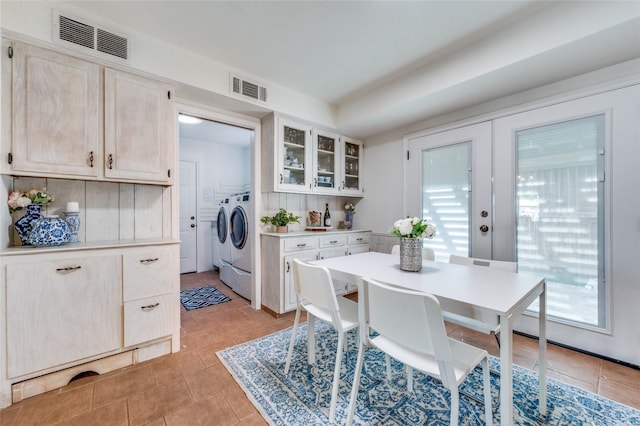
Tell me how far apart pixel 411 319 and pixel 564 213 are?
207 centimetres

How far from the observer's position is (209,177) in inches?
191

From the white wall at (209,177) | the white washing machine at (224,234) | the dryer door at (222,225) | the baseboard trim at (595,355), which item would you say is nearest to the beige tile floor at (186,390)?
the baseboard trim at (595,355)

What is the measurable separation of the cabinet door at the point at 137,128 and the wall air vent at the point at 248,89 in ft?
1.88

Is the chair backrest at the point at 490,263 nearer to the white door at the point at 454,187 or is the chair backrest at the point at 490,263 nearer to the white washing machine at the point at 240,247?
the white door at the point at 454,187

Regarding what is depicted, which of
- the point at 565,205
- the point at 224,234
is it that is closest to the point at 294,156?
the point at 224,234

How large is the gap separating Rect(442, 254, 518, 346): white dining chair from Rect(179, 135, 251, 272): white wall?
429 cm

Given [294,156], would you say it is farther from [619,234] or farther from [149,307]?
[619,234]

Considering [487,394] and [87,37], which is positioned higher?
[87,37]

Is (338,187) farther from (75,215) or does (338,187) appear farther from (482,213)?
(75,215)

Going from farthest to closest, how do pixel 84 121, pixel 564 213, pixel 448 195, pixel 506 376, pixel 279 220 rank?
pixel 279 220
pixel 448 195
pixel 564 213
pixel 84 121
pixel 506 376

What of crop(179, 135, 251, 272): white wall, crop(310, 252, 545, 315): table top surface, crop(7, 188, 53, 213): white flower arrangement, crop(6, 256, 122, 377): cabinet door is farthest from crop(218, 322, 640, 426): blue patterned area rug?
crop(179, 135, 251, 272): white wall

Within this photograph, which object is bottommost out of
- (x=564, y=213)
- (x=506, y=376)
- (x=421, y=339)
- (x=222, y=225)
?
(x=506, y=376)

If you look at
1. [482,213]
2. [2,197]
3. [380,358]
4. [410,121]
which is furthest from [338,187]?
[2,197]

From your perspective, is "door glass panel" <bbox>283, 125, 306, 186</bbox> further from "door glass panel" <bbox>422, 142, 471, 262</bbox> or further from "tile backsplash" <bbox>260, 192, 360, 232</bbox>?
"door glass panel" <bbox>422, 142, 471, 262</bbox>
